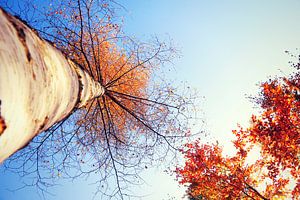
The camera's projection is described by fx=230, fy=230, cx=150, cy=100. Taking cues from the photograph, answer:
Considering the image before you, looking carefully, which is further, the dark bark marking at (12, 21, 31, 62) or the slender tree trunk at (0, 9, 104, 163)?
the dark bark marking at (12, 21, 31, 62)

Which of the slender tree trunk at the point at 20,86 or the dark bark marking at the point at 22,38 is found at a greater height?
the dark bark marking at the point at 22,38

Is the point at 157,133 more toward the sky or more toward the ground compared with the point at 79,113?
more toward the ground

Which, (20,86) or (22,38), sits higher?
(22,38)

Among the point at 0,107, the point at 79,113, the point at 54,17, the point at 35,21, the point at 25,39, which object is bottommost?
the point at 0,107

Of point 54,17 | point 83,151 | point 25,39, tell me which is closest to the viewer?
point 25,39

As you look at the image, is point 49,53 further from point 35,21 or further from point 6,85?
point 35,21

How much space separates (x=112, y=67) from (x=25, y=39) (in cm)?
758

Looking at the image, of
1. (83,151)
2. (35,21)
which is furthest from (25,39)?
(83,151)

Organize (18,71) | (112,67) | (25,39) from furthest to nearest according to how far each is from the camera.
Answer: (112,67) < (25,39) < (18,71)

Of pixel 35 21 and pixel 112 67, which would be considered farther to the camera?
pixel 112 67

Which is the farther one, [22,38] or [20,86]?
[22,38]

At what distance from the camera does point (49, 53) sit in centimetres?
114

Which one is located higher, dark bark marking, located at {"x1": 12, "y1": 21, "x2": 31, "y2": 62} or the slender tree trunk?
dark bark marking, located at {"x1": 12, "y1": 21, "x2": 31, "y2": 62}

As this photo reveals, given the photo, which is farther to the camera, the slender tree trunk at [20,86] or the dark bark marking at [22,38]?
the dark bark marking at [22,38]
